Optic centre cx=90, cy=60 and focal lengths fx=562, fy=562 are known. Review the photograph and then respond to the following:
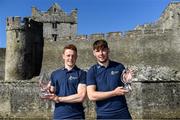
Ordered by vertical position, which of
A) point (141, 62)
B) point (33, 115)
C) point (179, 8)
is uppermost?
point (179, 8)

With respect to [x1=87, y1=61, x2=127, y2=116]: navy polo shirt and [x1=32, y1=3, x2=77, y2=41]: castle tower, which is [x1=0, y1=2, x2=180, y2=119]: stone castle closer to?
[x1=32, y1=3, x2=77, y2=41]: castle tower

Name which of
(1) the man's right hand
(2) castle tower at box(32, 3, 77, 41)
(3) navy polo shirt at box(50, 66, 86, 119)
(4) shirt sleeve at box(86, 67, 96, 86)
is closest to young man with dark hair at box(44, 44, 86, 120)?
(3) navy polo shirt at box(50, 66, 86, 119)

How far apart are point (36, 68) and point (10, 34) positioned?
106 inches

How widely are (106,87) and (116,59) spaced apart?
2520cm

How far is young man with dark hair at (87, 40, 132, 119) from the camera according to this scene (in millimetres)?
7090

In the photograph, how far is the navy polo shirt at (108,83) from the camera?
23.3 feet

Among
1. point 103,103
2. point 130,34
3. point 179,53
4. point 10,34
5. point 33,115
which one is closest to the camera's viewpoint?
point 103,103

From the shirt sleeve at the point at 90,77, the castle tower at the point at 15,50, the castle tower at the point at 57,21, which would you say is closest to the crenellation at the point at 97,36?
the castle tower at the point at 15,50

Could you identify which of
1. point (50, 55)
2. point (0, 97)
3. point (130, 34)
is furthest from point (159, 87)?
point (50, 55)

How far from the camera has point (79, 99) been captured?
Answer: 7.21 m

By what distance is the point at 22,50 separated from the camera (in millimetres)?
34688

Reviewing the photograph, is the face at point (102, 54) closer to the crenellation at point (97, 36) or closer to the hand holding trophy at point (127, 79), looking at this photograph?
the hand holding trophy at point (127, 79)

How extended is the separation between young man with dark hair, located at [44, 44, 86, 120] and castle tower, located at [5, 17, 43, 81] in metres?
27.0

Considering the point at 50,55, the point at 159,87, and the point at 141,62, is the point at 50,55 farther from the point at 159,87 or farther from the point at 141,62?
the point at 159,87
